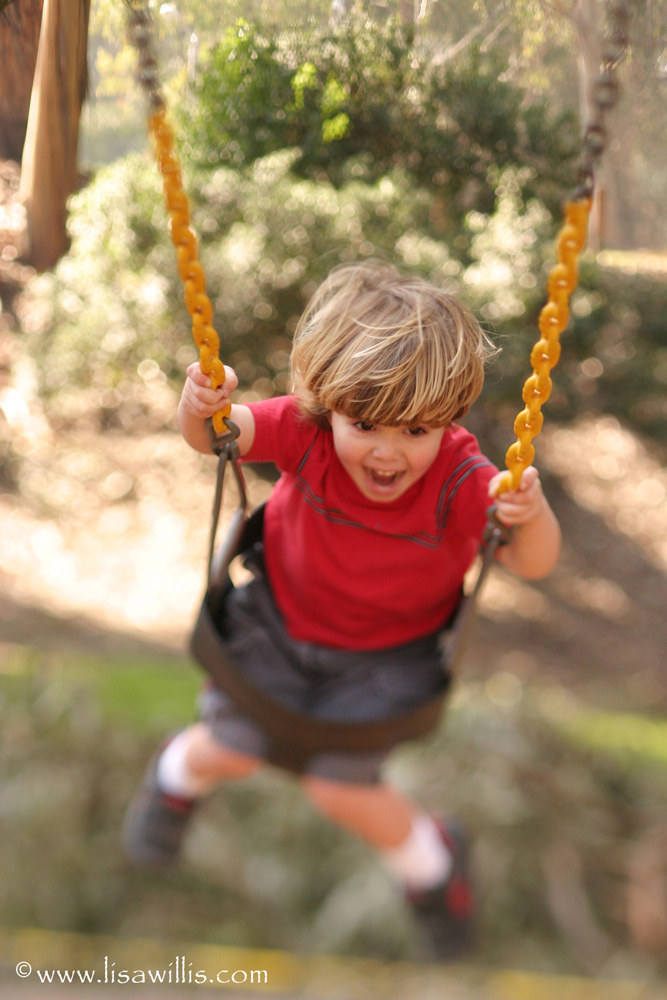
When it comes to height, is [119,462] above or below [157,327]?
below

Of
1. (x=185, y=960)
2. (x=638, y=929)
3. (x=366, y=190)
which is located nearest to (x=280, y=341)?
(x=366, y=190)

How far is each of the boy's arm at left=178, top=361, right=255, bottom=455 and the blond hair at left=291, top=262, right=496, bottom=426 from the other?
106 millimetres

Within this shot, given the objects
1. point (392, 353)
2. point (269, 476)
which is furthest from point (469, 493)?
point (269, 476)

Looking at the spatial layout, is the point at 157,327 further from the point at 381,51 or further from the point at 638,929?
the point at 638,929

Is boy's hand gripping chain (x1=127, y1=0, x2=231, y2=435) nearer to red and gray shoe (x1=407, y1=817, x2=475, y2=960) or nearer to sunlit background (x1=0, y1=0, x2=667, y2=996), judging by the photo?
sunlit background (x1=0, y1=0, x2=667, y2=996)

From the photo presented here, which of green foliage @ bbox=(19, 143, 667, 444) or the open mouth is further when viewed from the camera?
green foliage @ bbox=(19, 143, 667, 444)

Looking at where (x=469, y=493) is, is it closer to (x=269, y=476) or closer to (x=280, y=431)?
(x=280, y=431)

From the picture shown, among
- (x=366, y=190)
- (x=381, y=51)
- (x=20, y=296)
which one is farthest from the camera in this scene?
(x=20, y=296)

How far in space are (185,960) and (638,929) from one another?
1392 mm

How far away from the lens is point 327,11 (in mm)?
896

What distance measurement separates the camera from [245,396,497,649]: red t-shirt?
3.42 ft

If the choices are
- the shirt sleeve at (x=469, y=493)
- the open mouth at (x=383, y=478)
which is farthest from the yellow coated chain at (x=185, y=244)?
the shirt sleeve at (x=469, y=493)

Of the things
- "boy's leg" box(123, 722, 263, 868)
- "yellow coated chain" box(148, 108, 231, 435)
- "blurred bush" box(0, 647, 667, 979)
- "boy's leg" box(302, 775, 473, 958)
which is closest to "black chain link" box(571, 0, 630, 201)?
"yellow coated chain" box(148, 108, 231, 435)

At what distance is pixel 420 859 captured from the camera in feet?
4.42
